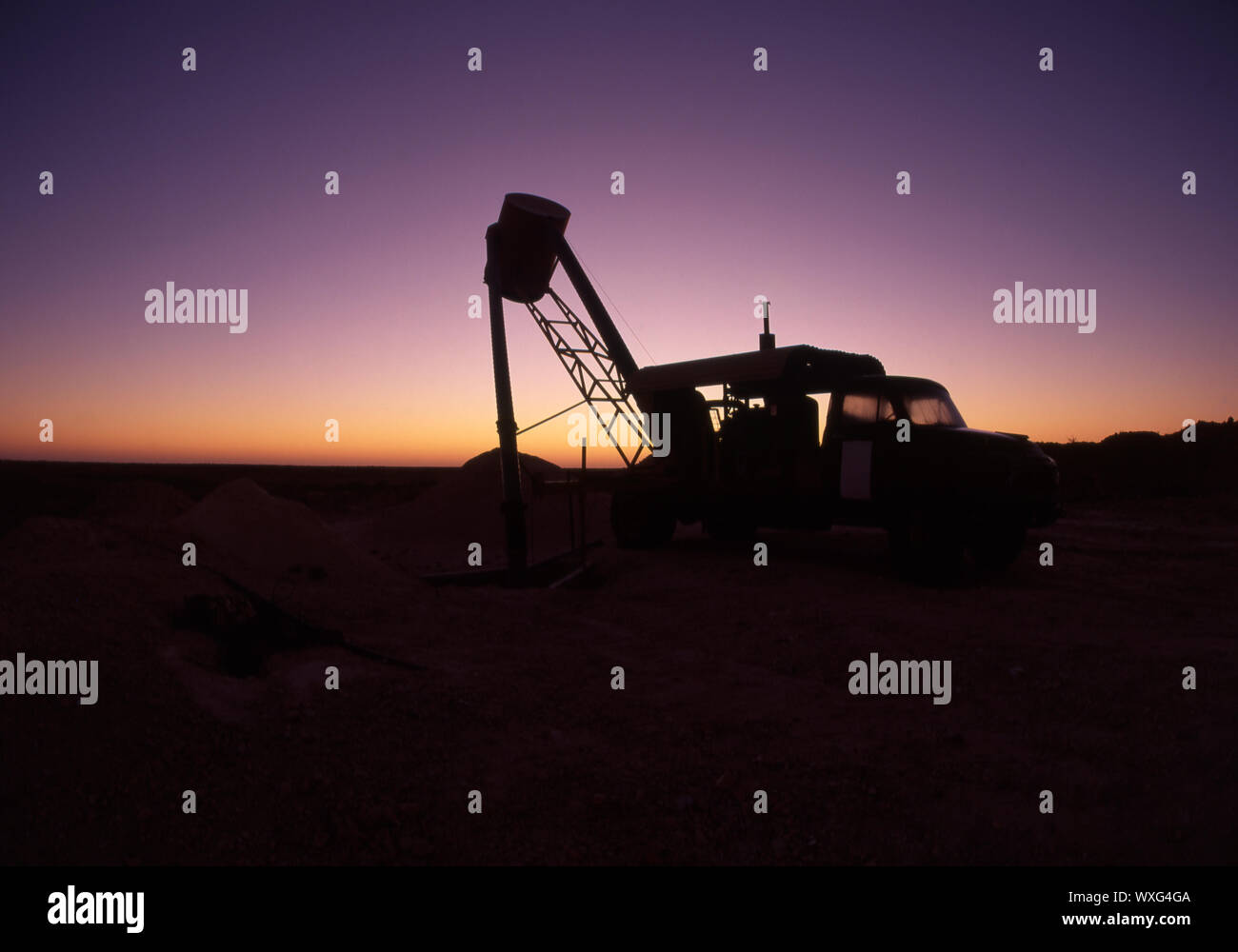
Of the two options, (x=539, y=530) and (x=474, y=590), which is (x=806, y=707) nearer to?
(x=474, y=590)

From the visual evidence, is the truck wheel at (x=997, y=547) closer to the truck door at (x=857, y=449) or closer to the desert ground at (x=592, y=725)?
the desert ground at (x=592, y=725)

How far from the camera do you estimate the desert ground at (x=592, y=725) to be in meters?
3.48

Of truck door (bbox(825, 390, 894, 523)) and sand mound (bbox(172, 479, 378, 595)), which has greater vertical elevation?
truck door (bbox(825, 390, 894, 523))

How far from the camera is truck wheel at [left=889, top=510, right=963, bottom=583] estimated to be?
9359mm

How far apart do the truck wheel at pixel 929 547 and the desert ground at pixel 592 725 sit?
36 centimetres

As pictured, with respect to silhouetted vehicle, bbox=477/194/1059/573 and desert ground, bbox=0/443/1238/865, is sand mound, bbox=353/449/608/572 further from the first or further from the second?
desert ground, bbox=0/443/1238/865

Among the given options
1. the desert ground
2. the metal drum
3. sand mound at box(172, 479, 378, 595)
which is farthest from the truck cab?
sand mound at box(172, 479, 378, 595)

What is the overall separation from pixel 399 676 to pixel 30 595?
103 inches

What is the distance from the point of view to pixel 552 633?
25.3 feet

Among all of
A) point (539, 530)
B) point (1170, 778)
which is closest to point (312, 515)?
point (539, 530)

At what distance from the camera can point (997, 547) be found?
10.3 metres

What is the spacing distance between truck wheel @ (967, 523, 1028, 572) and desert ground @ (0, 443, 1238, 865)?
1.15 m
